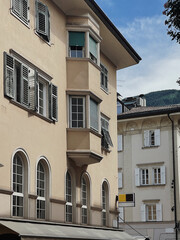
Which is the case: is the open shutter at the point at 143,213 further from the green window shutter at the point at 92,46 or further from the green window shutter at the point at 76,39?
the green window shutter at the point at 76,39

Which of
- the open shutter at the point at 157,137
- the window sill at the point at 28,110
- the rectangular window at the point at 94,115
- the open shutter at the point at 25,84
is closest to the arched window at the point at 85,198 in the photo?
the rectangular window at the point at 94,115

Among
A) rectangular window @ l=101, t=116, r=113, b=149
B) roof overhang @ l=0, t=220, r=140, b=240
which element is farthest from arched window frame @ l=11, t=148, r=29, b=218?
rectangular window @ l=101, t=116, r=113, b=149

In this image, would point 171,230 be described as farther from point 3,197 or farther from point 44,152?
point 3,197

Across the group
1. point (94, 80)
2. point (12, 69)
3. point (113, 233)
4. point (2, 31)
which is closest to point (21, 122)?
point (12, 69)

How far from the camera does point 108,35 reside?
2741cm

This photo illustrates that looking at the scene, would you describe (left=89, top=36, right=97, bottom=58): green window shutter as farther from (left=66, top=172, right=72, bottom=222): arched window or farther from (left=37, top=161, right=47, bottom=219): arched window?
(left=37, top=161, right=47, bottom=219): arched window

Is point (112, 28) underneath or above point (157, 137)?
above

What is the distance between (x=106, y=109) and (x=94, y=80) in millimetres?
4504

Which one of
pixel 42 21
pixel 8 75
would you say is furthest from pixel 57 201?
pixel 42 21

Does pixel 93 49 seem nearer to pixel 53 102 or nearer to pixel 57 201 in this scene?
pixel 53 102

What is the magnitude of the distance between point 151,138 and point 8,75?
99.6ft

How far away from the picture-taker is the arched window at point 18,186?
63.4ft

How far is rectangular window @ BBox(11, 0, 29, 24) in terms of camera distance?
781 inches

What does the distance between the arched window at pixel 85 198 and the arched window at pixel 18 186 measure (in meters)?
5.50
